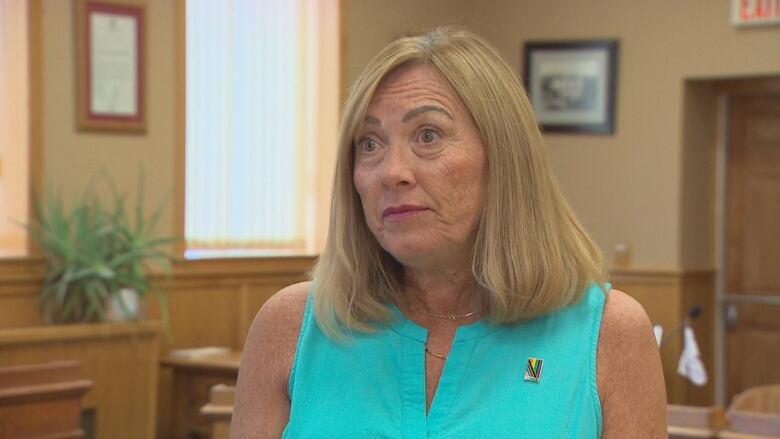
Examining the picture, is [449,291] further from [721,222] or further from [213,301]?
[721,222]

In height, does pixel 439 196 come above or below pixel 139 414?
A: above

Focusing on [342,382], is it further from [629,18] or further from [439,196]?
[629,18]

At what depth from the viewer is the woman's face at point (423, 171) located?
1.46 m

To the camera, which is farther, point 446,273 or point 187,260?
point 187,260

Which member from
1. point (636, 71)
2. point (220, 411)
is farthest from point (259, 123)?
point (220, 411)

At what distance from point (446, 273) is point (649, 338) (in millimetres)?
267

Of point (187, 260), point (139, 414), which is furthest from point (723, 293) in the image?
point (139, 414)

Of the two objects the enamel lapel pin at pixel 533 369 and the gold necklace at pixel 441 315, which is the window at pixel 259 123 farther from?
the enamel lapel pin at pixel 533 369

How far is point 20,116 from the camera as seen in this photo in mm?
5754

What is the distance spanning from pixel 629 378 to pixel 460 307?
237 mm

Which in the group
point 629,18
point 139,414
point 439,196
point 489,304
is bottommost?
point 139,414

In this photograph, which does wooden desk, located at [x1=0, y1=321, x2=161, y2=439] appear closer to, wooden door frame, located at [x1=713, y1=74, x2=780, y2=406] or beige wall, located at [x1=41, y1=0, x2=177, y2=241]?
beige wall, located at [x1=41, y1=0, x2=177, y2=241]

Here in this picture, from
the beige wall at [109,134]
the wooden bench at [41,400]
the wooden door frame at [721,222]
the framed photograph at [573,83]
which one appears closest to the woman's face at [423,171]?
the wooden bench at [41,400]

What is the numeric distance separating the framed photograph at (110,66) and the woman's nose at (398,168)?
4.75 metres
